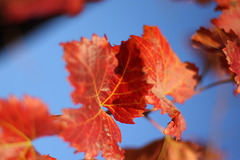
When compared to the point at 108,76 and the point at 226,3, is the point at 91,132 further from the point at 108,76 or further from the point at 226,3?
the point at 226,3

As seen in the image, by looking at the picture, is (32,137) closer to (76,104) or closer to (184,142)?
(76,104)

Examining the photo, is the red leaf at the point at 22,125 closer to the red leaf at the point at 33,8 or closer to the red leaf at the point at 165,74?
the red leaf at the point at 165,74

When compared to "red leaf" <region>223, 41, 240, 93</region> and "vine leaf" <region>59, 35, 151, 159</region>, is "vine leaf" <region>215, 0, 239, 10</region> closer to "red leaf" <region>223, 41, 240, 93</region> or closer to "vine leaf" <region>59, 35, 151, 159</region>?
"red leaf" <region>223, 41, 240, 93</region>

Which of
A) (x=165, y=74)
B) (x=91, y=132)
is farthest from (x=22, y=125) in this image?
(x=165, y=74)

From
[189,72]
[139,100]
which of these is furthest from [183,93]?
[139,100]

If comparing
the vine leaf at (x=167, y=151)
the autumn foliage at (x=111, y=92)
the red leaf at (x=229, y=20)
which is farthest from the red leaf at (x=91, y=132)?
the red leaf at (x=229, y=20)
